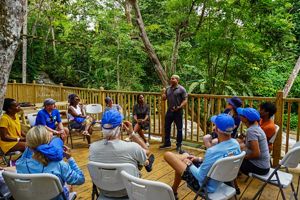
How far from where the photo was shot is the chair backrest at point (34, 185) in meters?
1.96

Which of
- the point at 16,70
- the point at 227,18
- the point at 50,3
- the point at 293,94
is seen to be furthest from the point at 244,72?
the point at 16,70

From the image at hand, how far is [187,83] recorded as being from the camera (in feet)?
31.1

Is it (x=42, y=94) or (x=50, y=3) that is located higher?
(x=50, y=3)

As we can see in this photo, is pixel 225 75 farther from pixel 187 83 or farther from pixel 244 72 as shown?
pixel 187 83

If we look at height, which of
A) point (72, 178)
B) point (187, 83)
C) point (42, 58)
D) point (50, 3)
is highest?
point (50, 3)

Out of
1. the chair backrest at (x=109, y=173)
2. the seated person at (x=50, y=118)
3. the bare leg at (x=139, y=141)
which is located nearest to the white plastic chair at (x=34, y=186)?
the chair backrest at (x=109, y=173)

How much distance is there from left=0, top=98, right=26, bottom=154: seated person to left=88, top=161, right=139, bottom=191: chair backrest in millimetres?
1908

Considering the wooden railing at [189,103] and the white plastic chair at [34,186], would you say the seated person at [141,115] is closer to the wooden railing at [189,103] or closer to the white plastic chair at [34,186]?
the wooden railing at [189,103]

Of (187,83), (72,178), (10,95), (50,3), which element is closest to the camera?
(72,178)

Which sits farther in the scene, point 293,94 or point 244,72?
point 293,94

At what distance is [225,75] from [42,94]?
6460mm

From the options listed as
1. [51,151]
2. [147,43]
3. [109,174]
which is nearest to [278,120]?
[109,174]

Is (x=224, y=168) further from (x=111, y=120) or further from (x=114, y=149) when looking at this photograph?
(x=111, y=120)

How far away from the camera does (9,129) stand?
12.1ft
